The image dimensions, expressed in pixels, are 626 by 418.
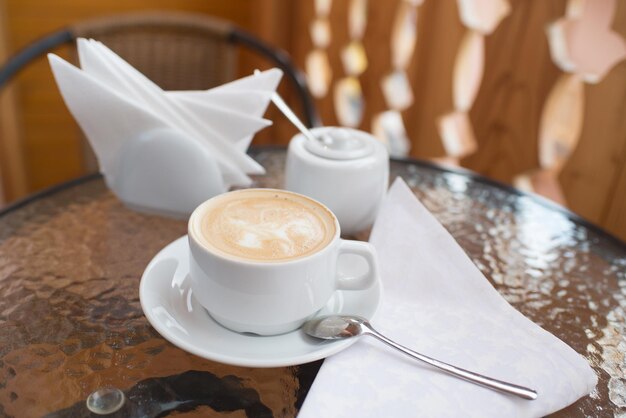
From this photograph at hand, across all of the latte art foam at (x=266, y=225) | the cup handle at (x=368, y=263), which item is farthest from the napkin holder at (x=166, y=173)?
the cup handle at (x=368, y=263)

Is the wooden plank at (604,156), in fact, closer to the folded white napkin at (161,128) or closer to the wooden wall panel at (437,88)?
the wooden wall panel at (437,88)

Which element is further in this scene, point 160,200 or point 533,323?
point 160,200

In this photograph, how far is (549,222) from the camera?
0.79m

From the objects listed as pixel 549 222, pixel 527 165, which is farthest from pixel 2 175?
pixel 549 222

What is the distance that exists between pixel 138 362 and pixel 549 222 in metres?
0.55

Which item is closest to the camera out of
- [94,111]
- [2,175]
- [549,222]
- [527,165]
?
[94,111]

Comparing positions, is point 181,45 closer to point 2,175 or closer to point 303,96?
point 303,96

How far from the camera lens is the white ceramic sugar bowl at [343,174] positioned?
66 cm

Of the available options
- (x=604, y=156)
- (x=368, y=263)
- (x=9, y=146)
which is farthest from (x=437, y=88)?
(x=9, y=146)

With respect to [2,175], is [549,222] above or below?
above

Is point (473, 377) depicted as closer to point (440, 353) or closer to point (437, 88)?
point (440, 353)

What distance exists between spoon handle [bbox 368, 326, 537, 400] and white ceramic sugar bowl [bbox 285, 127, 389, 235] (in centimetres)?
21

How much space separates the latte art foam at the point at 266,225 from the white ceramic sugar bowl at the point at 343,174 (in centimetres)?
8

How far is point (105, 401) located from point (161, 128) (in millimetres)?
312
